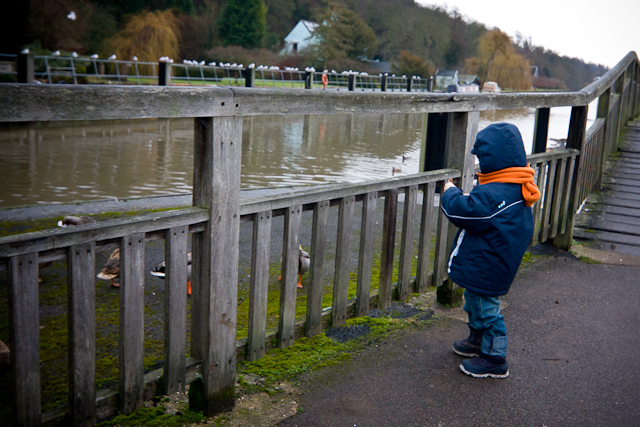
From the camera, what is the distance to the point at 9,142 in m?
17.4

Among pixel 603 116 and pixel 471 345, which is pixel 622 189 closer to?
pixel 603 116

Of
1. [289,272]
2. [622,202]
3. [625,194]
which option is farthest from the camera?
[625,194]

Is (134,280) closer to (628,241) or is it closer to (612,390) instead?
(612,390)

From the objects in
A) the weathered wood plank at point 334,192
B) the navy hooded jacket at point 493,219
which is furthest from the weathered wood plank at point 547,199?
the navy hooded jacket at point 493,219

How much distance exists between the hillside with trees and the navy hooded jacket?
2959 cm

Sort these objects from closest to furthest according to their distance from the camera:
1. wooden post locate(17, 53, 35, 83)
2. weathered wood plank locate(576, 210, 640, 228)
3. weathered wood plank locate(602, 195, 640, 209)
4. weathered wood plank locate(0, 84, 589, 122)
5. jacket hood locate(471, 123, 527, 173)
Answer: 1. weathered wood plank locate(0, 84, 589, 122)
2. jacket hood locate(471, 123, 527, 173)
3. weathered wood plank locate(576, 210, 640, 228)
4. weathered wood plank locate(602, 195, 640, 209)
5. wooden post locate(17, 53, 35, 83)

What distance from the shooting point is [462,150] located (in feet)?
13.7

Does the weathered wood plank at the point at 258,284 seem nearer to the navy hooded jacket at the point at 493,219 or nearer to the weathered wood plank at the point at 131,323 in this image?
the weathered wood plank at the point at 131,323

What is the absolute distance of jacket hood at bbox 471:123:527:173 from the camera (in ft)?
10.6

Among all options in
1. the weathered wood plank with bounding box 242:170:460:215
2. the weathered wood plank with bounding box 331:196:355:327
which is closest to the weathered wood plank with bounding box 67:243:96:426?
the weathered wood plank with bounding box 242:170:460:215

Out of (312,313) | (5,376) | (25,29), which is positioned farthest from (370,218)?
(25,29)

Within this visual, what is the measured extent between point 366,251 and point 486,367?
3.12 ft

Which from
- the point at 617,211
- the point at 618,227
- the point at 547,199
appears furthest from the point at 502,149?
the point at 617,211

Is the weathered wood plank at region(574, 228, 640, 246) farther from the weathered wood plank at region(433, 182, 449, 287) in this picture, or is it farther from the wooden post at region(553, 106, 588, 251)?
the weathered wood plank at region(433, 182, 449, 287)
